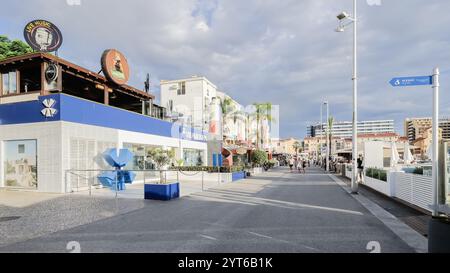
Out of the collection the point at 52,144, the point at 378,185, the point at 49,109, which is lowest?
the point at 378,185

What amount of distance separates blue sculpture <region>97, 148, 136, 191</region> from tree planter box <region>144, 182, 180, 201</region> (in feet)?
14.7

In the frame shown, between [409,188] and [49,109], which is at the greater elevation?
[49,109]

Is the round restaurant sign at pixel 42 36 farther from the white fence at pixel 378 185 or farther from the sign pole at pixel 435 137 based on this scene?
the white fence at pixel 378 185

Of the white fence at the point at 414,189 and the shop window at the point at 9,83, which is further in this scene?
the shop window at the point at 9,83

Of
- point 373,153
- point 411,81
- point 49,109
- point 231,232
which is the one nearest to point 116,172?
point 49,109

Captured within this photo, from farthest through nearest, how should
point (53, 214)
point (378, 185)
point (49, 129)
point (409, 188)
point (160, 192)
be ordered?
point (49, 129)
point (378, 185)
point (160, 192)
point (409, 188)
point (53, 214)

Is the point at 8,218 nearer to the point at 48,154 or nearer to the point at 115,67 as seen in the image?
the point at 48,154

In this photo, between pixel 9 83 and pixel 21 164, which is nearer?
pixel 21 164

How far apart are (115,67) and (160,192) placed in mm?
12111

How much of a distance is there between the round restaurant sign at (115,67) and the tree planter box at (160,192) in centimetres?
1067

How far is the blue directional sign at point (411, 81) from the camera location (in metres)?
5.64

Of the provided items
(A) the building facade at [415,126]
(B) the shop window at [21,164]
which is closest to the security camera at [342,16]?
(B) the shop window at [21,164]

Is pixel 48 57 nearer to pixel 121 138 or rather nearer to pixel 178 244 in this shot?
pixel 121 138

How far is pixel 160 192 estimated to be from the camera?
11.8 m
